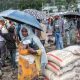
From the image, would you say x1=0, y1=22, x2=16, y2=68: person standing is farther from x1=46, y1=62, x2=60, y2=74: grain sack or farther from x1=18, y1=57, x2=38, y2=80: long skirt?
x1=18, y1=57, x2=38, y2=80: long skirt

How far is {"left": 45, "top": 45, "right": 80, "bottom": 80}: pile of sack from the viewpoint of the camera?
727cm

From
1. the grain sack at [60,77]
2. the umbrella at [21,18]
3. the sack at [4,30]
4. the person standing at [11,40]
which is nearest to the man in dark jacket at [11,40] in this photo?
the person standing at [11,40]

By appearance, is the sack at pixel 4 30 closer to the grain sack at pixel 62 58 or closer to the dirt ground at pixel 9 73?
the dirt ground at pixel 9 73

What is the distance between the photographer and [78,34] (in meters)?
18.2

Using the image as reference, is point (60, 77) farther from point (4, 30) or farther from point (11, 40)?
point (4, 30)

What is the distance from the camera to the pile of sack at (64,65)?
727 cm

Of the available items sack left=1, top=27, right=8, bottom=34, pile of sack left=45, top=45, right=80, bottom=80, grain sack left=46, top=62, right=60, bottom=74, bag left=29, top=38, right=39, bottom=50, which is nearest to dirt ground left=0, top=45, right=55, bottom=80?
sack left=1, top=27, right=8, bottom=34

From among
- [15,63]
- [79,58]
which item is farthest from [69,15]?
[79,58]

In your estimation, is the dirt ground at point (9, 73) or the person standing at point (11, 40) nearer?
the dirt ground at point (9, 73)

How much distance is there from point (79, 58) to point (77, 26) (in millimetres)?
11098

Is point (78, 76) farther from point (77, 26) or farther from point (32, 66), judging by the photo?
point (77, 26)

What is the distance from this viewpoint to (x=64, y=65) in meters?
7.25

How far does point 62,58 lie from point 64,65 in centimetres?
17

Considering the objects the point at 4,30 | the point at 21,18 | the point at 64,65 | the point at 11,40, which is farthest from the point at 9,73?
the point at 64,65
